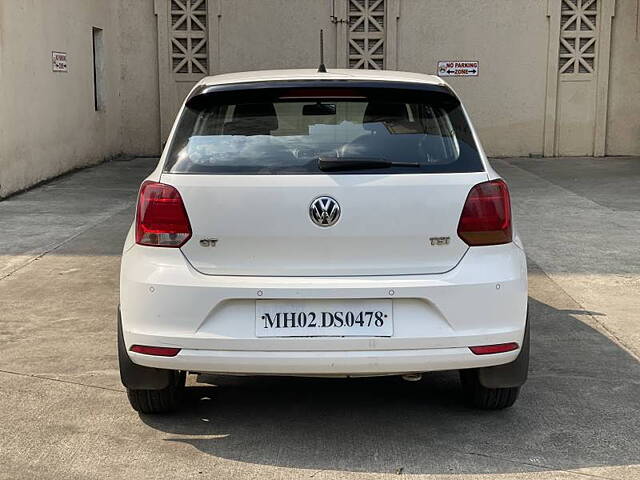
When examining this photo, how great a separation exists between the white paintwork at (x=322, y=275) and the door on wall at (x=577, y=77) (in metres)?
14.7

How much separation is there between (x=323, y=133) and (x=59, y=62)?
447 inches

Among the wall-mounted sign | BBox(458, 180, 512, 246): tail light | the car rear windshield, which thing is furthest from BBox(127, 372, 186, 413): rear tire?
the wall-mounted sign

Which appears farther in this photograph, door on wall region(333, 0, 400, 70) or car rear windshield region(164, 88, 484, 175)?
door on wall region(333, 0, 400, 70)

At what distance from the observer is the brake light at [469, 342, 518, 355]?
3900 millimetres

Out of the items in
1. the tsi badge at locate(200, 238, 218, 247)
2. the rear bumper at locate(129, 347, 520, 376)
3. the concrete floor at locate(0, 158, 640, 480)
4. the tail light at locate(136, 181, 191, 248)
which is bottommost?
the concrete floor at locate(0, 158, 640, 480)

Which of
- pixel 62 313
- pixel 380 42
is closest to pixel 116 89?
pixel 380 42

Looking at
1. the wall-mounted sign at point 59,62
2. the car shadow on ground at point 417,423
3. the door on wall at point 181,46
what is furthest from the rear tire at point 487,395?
the door on wall at point 181,46

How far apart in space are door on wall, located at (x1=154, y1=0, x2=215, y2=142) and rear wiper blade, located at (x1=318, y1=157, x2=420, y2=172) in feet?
46.5

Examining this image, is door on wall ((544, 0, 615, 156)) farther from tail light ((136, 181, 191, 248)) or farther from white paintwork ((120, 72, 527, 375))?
tail light ((136, 181, 191, 248))

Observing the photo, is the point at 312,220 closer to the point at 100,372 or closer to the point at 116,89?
the point at 100,372

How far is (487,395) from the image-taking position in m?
4.44

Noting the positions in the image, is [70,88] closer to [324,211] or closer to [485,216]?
[324,211]

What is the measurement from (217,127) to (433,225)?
105 centimetres

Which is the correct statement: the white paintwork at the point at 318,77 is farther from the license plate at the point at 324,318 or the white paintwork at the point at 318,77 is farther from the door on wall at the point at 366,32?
the door on wall at the point at 366,32
